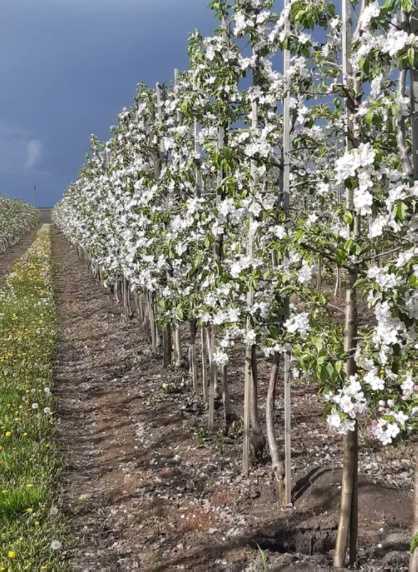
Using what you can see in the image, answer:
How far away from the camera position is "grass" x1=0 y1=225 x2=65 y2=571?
5.71 m

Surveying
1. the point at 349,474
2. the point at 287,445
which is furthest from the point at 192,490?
the point at 349,474

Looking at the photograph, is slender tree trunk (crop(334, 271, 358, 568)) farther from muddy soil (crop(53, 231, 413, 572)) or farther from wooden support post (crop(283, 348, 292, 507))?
wooden support post (crop(283, 348, 292, 507))

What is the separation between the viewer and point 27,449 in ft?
25.7

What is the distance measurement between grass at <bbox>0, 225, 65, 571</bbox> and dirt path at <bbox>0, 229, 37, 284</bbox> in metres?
13.3

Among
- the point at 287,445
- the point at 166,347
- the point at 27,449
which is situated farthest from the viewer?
the point at 166,347

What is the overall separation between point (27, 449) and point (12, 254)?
114 ft

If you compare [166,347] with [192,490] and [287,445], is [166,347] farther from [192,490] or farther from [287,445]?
[287,445]

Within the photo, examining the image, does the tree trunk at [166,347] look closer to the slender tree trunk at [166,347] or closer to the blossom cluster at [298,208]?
the slender tree trunk at [166,347]

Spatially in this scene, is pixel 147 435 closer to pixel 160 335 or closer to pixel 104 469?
pixel 104 469

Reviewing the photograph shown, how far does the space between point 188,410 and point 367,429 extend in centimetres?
286

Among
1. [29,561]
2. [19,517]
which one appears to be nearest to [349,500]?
[29,561]

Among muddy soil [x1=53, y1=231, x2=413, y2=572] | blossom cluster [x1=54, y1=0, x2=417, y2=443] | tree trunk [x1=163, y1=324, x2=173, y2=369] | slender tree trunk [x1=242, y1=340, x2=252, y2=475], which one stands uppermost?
blossom cluster [x1=54, y1=0, x2=417, y2=443]

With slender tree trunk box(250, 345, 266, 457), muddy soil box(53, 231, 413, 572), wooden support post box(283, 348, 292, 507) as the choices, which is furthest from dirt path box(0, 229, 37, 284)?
wooden support post box(283, 348, 292, 507)

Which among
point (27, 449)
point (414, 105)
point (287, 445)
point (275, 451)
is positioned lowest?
point (27, 449)
